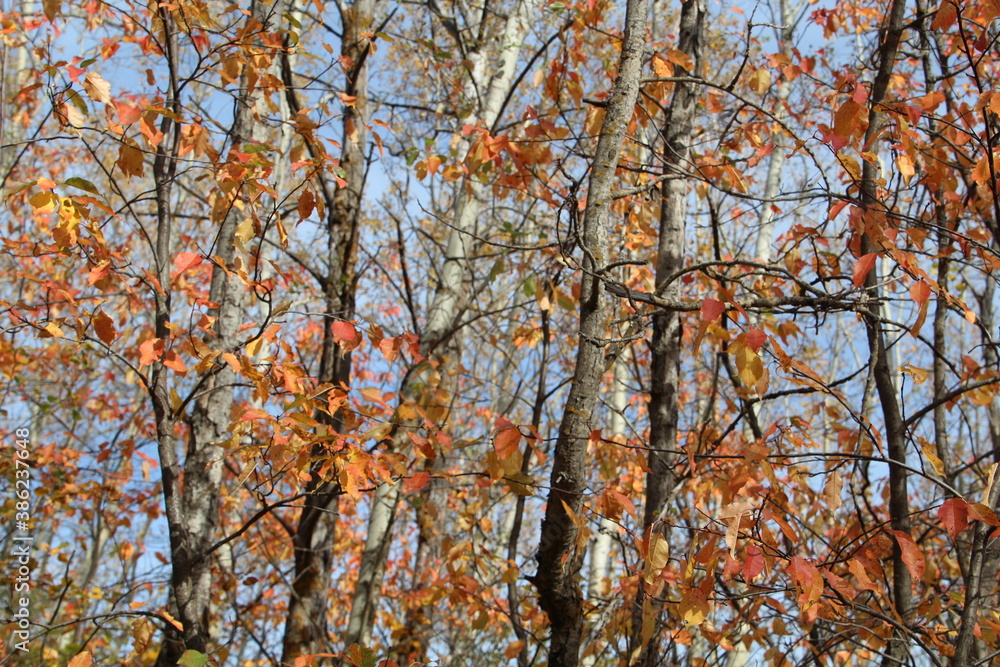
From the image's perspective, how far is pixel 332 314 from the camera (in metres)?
3.24

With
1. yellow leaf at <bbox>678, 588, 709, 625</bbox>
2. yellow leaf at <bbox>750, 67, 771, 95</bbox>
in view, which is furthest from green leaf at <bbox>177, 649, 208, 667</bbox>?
yellow leaf at <bbox>750, 67, 771, 95</bbox>

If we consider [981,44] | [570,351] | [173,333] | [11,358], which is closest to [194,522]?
[173,333]

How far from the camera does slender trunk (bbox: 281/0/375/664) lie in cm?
334

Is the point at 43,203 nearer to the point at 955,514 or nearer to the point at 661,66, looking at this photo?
the point at 661,66

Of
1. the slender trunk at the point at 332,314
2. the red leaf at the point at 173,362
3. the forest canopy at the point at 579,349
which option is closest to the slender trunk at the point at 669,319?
the forest canopy at the point at 579,349

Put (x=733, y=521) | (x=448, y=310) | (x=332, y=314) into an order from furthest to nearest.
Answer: (x=448, y=310), (x=332, y=314), (x=733, y=521)

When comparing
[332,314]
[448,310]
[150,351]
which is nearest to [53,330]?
[150,351]

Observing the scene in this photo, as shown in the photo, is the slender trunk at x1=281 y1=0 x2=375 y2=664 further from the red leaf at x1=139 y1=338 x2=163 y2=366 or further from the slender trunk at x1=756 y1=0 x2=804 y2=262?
the slender trunk at x1=756 y1=0 x2=804 y2=262

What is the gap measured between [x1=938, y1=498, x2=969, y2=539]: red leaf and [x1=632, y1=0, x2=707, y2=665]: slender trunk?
994mm

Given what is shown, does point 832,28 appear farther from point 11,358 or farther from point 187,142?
point 11,358

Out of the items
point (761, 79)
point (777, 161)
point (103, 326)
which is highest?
point (777, 161)

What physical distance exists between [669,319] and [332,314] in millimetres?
1623

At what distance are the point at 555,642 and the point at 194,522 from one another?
1850 millimetres

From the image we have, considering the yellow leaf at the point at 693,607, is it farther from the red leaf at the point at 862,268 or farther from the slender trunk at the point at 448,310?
the slender trunk at the point at 448,310
